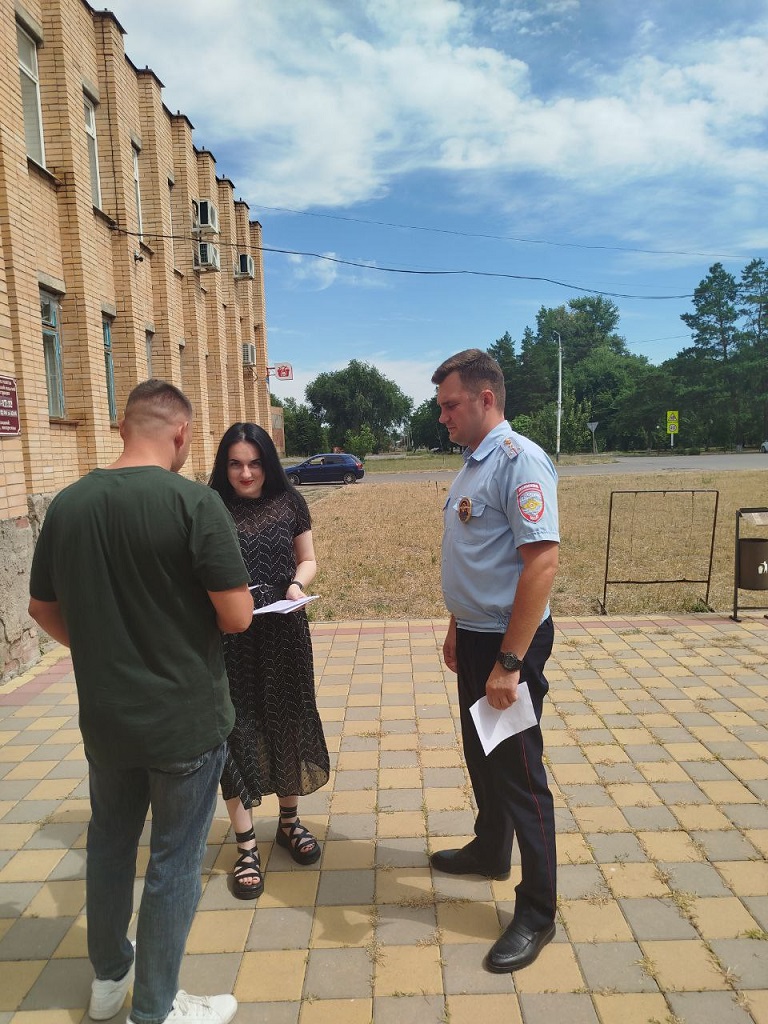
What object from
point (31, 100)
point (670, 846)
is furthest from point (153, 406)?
point (31, 100)

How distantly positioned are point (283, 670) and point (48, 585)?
1.22m

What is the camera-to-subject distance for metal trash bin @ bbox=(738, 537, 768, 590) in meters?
6.32

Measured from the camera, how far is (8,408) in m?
5.85

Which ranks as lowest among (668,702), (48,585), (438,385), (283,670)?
(668,702)

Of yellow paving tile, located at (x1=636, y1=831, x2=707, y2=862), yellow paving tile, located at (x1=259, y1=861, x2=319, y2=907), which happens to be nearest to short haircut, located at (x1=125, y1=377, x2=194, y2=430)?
yellow paving tile, located at (x1=259, y1=861, x2=319, y2=907)

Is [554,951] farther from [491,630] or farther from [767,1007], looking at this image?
[491,630]

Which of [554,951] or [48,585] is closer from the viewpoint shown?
[48,585]

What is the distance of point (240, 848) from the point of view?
287cm

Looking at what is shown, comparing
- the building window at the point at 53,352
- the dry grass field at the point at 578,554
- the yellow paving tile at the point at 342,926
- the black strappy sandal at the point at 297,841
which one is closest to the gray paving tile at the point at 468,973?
the yellow paving tile at the point at 342,926

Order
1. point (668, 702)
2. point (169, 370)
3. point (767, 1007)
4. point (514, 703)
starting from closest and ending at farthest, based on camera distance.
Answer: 1. point (767, 1007)
2. point (514, 703)
3. point (668, 702)
4. point (169, 370)

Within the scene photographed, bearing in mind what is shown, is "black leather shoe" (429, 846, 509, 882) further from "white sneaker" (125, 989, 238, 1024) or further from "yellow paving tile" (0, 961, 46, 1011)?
"yellow paving tile" (0, 961, 46, 1011)

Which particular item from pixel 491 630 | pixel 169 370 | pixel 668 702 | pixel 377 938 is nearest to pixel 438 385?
pixel 491 630

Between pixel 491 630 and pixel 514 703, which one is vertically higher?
pixel 491 630

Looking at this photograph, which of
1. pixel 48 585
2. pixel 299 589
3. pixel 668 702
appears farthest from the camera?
pixel 668 702
